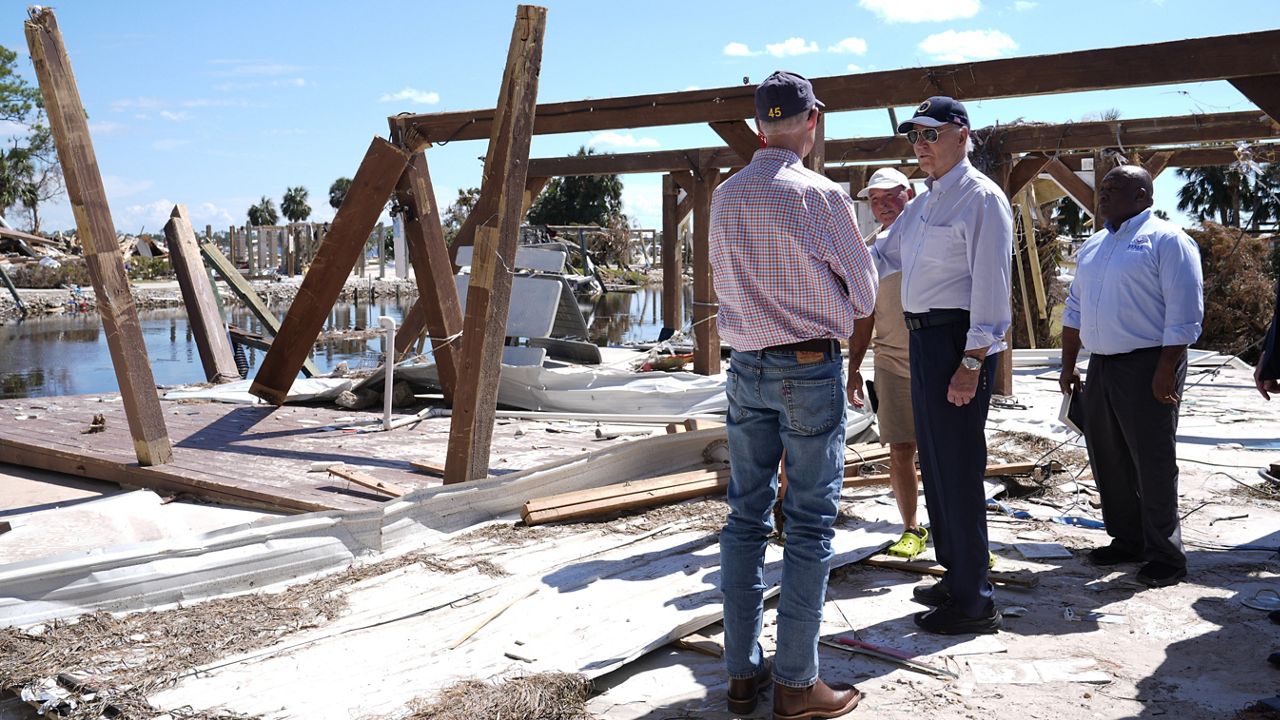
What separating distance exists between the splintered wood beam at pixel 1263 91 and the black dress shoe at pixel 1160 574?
107 inches

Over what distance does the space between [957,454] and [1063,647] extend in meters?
0.76

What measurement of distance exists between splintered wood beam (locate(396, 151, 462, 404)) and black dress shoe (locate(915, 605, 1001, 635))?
4504mm

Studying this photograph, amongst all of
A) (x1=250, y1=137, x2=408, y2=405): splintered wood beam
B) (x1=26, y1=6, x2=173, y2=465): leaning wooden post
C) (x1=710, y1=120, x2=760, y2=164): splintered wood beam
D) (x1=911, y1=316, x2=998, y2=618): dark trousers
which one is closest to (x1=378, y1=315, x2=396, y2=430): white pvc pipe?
(x1=250, y1=137, x2=408, y2=405): splintered wood beam

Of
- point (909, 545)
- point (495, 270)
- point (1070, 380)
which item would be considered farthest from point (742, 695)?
point (495, 270)

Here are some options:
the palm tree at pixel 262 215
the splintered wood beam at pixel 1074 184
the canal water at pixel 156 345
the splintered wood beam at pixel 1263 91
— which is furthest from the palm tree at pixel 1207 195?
the palm tree at pixel 262 215

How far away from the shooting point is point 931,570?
14.2ft

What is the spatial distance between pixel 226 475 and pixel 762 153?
150 inches

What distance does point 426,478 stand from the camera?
226 inches

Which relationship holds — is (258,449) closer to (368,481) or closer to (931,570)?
(368,481)

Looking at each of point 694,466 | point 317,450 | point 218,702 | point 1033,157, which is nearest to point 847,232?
point 218,702

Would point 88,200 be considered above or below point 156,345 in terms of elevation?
above

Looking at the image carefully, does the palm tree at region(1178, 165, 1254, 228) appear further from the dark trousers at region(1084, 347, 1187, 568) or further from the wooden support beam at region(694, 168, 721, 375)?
the dark trousers at region(1084, 347, 1187, 568)

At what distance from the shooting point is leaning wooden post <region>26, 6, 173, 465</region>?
17.3ft

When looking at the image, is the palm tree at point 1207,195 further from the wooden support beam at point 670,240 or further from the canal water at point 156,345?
the wooden support beam at point 670,240
